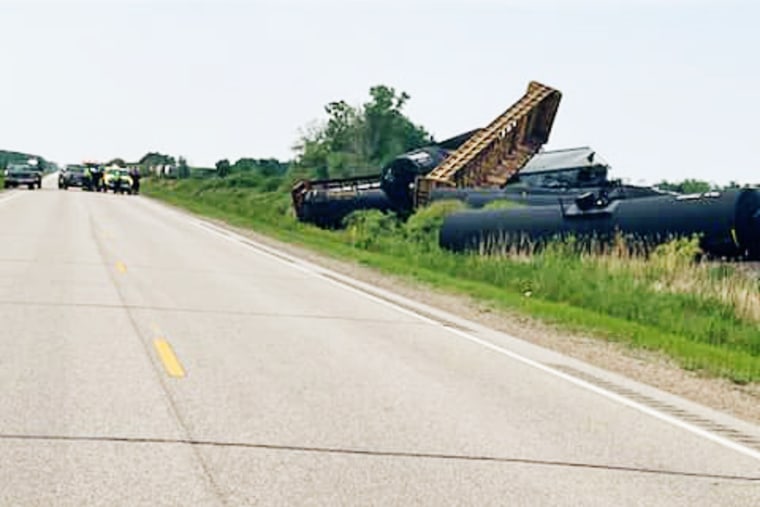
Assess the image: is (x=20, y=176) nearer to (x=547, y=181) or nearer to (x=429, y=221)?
(x=547, y=181)

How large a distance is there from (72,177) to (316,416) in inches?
Answer: 3128

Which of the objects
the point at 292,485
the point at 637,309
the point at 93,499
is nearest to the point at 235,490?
the point at 292,485

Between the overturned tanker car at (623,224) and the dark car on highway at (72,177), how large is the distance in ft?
194

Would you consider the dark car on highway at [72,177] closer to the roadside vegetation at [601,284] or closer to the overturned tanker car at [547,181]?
the roadside vegetation at [601,284]

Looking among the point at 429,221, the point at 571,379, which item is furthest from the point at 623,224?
the point at 571,379

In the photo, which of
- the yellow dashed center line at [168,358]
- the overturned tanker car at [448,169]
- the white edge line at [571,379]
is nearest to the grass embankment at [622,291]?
the white edge line at [571,379]

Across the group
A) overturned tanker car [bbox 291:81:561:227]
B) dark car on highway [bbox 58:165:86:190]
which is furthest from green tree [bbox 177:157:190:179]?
overturned tanker car [bbox 291:81:561:227]

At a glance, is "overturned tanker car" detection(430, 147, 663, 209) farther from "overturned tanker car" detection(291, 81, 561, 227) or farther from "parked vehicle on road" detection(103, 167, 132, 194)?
"parked vehicle on road" detection(103, 167, 132, 194)

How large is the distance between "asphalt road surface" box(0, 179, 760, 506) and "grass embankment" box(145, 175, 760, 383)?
7.06ft

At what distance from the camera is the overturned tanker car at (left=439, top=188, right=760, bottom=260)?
23.8m

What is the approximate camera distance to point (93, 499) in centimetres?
625

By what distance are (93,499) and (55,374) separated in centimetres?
405

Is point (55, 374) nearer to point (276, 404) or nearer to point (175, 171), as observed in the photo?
point (276, 404)

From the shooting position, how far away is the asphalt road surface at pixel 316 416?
6.91 meters
